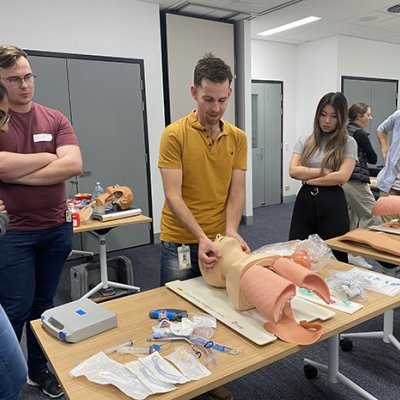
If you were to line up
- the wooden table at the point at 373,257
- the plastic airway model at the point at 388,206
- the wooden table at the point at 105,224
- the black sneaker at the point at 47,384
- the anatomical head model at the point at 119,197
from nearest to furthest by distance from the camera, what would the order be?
the wooden table at the point at 373,257 < the black sneaker at the point at 47,384 < the plastic airway model at the point at 388,206 < the wooden table at the point at 105,224 < the anatomical head model at the point at 119,197

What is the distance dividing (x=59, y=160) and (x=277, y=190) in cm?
558

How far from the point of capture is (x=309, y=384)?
2.04 metres

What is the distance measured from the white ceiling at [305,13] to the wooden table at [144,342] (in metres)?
3.95

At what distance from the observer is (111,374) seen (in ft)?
3.15

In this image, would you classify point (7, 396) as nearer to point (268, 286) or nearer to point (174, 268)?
point (268, 286)

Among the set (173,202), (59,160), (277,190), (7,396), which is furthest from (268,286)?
(277,190)

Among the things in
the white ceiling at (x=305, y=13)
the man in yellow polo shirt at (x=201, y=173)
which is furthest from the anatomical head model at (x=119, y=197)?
the white ceiling at (x=305, y=13)

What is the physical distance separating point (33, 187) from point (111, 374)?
0.99 m

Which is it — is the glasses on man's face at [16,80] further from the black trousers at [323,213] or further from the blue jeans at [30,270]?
the black trousers at [323,213]

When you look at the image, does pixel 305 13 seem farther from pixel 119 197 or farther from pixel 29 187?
pixel 29 187

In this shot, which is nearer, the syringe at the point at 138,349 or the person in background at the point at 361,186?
the syringe at the point at 138,349

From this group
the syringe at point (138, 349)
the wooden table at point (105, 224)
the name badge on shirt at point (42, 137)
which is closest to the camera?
the syringe at point (138, 349)

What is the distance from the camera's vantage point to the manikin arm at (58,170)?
5.37 feet

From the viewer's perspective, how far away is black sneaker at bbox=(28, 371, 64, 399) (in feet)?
6.39
